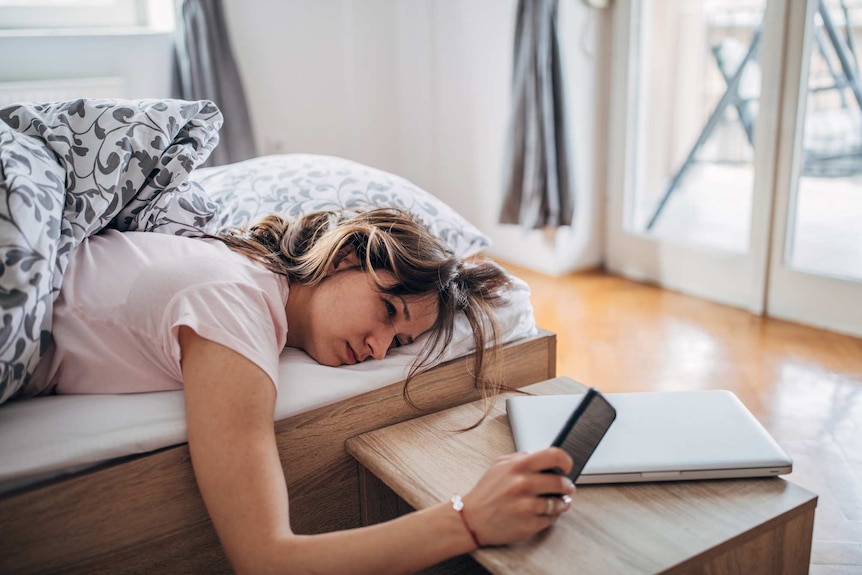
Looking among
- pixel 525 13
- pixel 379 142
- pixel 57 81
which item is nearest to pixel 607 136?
pixel 525 13

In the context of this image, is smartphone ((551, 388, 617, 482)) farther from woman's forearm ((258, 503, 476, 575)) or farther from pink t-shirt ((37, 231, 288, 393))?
pink t-shirt ((37, 231, 288, 393))

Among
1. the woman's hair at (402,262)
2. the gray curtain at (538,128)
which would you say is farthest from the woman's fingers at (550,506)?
the gray curtain at (538,128)

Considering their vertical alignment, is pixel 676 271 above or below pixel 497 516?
below

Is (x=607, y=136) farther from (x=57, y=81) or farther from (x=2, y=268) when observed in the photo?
(x=2, y=268)

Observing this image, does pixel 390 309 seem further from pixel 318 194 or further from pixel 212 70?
pixel 212 70

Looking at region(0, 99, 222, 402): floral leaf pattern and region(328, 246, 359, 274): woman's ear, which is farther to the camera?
region(328, 246, 359, 274): woman's ear

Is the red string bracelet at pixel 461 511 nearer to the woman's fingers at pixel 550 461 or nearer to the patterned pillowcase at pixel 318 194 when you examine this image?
the woman's fingers at pixel 550 461

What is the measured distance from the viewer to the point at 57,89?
2645 millimetres

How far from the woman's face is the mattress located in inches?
1.1

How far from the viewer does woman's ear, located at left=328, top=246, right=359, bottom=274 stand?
1.14 meters

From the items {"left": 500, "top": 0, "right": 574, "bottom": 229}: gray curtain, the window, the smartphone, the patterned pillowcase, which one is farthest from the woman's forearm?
the window

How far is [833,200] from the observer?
91.3 inches

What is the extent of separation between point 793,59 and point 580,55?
80cm

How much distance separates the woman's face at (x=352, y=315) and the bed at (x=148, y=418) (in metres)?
0.03
